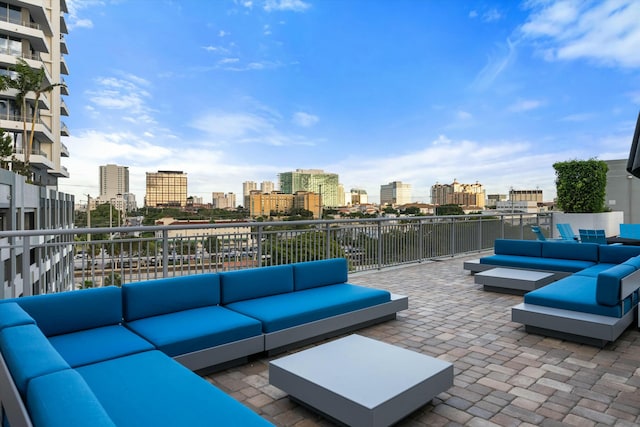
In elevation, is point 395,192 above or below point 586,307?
above

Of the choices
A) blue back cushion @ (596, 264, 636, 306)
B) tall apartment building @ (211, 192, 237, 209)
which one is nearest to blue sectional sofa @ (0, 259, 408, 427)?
blue back cushion @ (596, 264, 636, 306)

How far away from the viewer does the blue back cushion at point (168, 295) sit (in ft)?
11.8

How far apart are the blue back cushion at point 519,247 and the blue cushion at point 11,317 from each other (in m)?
7.50

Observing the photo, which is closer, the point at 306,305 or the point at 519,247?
the point at 306,305

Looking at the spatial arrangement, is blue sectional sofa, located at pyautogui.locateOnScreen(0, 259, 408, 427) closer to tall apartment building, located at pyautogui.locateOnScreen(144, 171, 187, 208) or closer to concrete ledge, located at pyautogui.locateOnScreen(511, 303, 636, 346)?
concrete ledge, located at pyautogui.locateOnScreen(511, 303, 636, 346)

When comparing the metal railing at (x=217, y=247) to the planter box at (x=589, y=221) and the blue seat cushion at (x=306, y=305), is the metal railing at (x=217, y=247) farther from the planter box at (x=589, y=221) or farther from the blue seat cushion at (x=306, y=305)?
the planter box at (x=589, y=221)

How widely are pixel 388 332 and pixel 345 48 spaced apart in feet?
67.2

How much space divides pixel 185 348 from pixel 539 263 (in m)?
6.02

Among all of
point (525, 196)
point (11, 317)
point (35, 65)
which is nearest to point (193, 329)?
point (11, 317)

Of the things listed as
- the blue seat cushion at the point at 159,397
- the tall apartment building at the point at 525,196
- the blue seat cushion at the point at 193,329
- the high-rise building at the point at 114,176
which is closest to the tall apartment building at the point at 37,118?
the high-rise building at the point at 114,176

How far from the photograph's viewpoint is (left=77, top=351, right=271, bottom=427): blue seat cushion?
196 cm

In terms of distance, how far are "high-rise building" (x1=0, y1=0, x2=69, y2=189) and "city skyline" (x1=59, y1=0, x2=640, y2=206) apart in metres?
3.90

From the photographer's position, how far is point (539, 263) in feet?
22.7

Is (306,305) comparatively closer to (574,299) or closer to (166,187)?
(574,299)
